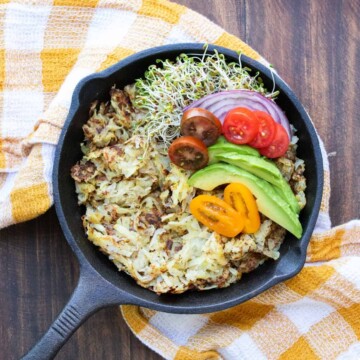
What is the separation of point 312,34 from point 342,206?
0.83m

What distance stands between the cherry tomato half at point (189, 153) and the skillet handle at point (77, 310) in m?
0.57

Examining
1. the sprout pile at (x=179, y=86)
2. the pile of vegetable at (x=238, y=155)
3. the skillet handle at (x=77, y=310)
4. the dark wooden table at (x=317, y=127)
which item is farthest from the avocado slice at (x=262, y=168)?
the skillet handle at (x=77, y=310)

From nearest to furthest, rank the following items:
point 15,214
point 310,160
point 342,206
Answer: point 310,160
point 15,214
point 342,206

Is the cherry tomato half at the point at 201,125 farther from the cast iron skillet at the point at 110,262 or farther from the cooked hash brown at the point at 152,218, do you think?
the cast iron skillet at the point at 110,262

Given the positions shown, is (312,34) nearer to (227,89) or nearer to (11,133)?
(227,89)

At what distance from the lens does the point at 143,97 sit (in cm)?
270

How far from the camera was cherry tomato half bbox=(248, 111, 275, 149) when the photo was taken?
2496 mm

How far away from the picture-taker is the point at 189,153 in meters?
2.52

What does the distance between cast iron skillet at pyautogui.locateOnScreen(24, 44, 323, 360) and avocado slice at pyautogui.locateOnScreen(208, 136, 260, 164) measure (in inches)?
10.9

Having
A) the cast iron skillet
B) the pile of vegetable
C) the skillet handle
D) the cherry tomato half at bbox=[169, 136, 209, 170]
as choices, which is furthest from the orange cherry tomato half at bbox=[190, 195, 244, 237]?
the skillet handle

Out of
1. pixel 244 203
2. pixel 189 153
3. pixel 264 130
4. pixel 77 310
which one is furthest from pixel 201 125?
pixel 77 310

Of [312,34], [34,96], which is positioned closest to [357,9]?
[312,34]

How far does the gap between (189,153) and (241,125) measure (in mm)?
233

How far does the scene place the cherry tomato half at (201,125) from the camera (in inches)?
97.0
